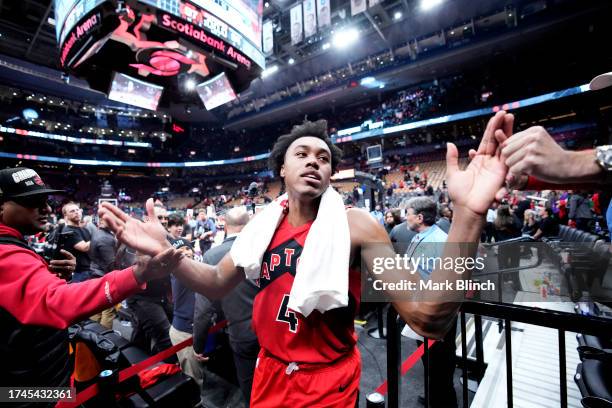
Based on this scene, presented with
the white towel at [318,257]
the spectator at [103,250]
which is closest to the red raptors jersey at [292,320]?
the white towel at [318,257]

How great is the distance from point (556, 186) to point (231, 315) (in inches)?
100

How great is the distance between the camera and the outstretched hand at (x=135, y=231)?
1457 millimetres

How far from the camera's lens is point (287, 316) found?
5.01 feet

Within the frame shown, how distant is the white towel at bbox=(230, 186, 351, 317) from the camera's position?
1323 mm

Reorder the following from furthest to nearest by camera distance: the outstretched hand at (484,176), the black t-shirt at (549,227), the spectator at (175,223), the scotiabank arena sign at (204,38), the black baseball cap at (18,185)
→ the black t-shirt at (549,227)
the scotiabank arena sign at (204,38)
the spectator at (175,223)
the black baseball cap at (18,185)
the outstretched hand at (484,176)

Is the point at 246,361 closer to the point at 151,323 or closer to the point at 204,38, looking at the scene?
the point at 151,323

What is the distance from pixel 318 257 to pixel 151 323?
334cm

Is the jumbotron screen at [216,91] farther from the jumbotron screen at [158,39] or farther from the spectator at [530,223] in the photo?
the spectator at [530,223]

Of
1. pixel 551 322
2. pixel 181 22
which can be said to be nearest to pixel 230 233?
pixel 551 322

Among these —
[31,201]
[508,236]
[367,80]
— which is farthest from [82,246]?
[367,80]

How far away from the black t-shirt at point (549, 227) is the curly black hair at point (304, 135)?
7.86 metres


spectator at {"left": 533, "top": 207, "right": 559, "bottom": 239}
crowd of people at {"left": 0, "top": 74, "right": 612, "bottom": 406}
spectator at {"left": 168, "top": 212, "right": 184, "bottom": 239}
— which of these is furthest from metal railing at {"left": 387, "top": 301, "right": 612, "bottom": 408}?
spectator at {"left": 533, "top": 207, "right": 559, "bottom": 239}

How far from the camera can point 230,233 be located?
3178mm

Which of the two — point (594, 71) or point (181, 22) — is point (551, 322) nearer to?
point (181, 22)
